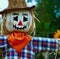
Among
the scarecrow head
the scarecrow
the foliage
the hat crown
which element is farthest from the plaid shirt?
the foliage

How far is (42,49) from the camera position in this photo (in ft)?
14.3

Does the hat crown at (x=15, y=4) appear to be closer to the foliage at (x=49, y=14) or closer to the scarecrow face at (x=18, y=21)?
the scarecrow face at (x=18, y=21)

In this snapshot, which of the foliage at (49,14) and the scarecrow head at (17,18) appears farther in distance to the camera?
the foliage at (49,14)

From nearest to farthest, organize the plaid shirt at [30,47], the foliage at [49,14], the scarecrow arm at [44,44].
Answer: the plaid shirt at [30,47], the scarecrow arm at [44,44], the foliage at [49,14]

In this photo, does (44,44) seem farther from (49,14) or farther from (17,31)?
(49,14)

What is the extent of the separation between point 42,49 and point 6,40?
39 cm

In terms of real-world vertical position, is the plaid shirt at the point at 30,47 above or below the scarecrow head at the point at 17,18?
below

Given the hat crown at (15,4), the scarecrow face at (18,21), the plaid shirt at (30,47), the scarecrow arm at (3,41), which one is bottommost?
the plaid shirt at (30,47)

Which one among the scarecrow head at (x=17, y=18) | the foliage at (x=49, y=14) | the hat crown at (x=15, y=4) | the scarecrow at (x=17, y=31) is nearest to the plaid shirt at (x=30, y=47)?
the scarecrow at (x=17, y=31)

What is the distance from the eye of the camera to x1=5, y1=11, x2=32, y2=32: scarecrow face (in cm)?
426

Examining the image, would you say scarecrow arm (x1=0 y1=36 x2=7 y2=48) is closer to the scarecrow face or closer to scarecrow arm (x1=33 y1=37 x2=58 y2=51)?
the scarecrow face

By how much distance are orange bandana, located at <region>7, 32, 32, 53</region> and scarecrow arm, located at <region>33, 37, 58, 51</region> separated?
108mm

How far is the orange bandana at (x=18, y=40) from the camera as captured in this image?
13.9 feet

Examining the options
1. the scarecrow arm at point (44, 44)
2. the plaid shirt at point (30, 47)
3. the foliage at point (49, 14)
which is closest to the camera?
the plaid shirt at point (30, 47)
